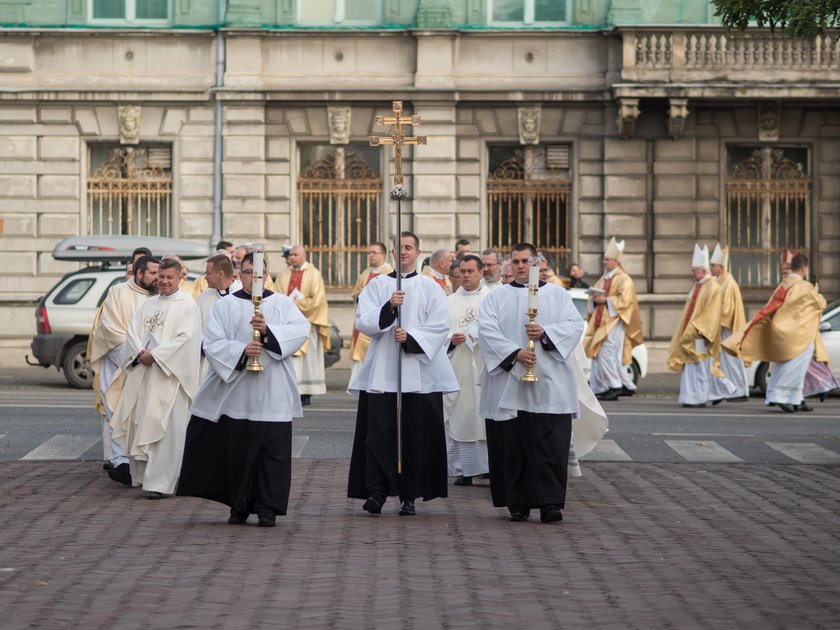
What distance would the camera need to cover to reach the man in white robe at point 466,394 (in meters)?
13.6

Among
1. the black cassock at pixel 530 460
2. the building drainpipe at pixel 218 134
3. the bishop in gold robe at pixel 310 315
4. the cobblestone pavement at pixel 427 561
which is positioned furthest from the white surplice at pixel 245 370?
the building drainpipe at pixel 218 134

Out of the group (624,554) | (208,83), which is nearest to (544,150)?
(208,83)

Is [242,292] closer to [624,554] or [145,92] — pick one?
[624,554]

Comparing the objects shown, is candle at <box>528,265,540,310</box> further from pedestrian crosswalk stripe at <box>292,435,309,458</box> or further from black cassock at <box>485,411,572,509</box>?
pedestrian crosswalk stripe at <box>292,435,309,458</box>

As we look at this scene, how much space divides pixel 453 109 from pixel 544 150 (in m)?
1.66

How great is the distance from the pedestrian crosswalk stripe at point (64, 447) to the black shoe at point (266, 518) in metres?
4.80

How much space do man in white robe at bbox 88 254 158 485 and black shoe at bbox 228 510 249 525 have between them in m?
2.42

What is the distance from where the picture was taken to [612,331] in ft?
76.2

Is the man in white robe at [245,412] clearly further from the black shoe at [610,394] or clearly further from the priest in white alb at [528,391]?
the black shoe at [610,394]

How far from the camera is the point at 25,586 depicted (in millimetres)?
8617

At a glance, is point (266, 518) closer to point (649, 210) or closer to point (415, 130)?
point (415, 130)

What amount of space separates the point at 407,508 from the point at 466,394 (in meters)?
2.31

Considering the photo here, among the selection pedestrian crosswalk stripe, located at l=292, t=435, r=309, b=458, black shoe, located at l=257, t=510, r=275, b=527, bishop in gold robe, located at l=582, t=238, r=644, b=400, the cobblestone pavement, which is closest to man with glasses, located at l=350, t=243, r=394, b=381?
pedestrian crosswalk stripe, located at l=292, t=435, r=309, b=458

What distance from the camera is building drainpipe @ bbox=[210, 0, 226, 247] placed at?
28.2 metres
